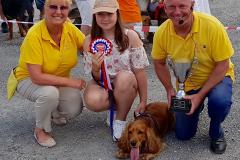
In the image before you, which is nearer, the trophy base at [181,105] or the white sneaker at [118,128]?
the trophy base at [181,105]

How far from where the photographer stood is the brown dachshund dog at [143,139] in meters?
3.35

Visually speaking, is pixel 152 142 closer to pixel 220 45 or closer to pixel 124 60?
pixel 124 60

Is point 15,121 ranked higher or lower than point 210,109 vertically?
lower

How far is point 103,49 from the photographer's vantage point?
3.61m

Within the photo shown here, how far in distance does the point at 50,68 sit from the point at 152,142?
3.37ft

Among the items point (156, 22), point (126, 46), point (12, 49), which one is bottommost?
point (12, 49)

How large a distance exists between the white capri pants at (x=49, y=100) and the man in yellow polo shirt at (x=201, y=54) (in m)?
0.80

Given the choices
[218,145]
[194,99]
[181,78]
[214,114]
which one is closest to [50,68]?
[181,78]

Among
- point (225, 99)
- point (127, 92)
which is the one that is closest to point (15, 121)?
point (127, 92)

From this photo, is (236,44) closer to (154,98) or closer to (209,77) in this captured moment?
(154,98)

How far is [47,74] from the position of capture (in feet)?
12.0

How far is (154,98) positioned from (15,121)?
1424 mm

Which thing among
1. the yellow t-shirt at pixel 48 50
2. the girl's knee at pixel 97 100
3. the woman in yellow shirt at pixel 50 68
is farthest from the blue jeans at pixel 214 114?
the yellow t-shirt at pixel 48 50

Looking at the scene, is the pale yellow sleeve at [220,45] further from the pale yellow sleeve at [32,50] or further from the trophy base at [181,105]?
the pale yellow sleeve at [32,50]
